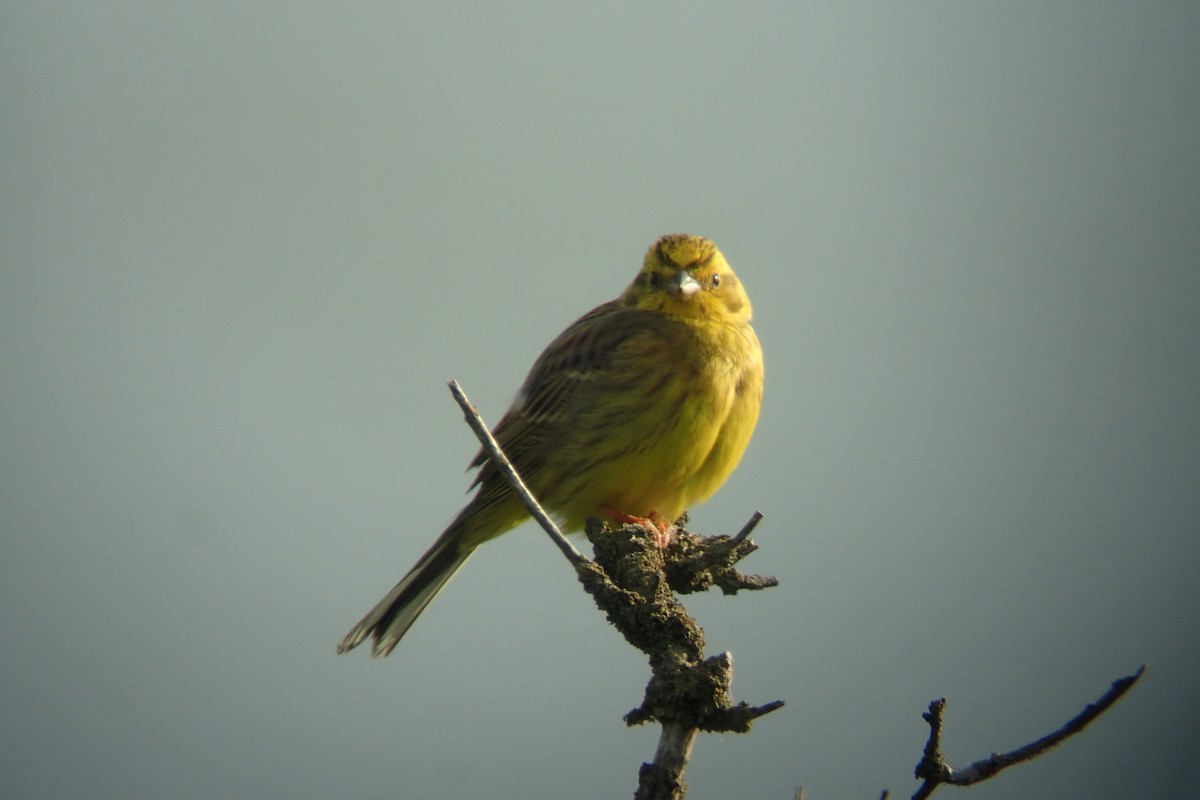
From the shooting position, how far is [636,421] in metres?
7.11

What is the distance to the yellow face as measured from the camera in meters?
7.58

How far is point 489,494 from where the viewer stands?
7.19 metres

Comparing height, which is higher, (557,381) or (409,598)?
(557,381)

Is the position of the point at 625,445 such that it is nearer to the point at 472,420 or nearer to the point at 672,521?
the point at 672,521

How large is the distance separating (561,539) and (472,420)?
0.44m

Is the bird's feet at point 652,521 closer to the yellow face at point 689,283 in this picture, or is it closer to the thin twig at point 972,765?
the yellow face at point 689,283

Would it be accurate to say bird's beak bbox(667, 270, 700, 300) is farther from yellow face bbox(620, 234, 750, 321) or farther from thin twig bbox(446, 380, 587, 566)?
thin twig bbox(446, 380, 587, 566)

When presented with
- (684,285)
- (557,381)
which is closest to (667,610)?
(684,285)

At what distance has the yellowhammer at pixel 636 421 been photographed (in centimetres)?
704

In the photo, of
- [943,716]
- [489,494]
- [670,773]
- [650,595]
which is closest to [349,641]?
[489,494]

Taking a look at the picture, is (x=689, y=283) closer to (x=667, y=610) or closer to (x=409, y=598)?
(x=409, y=598)

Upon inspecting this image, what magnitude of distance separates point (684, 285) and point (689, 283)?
0.11 feet

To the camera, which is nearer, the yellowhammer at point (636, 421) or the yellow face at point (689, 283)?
the yellowhammer at point (636, 421)

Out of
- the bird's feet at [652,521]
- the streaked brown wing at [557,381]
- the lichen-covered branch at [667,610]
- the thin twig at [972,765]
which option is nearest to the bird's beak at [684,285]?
the streaked brown wing at [557,381]
